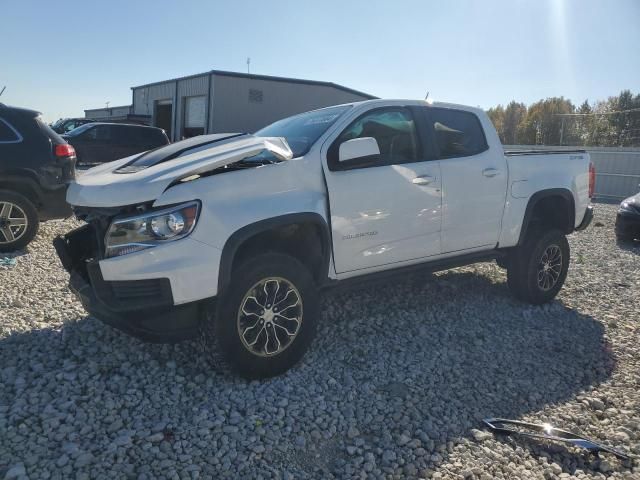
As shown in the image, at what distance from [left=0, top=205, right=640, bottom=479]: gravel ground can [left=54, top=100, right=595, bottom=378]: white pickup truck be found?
443 millimetres

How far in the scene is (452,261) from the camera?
4.79m

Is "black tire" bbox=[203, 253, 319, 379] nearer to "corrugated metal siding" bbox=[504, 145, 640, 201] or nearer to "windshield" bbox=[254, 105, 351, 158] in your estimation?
"windshield" bbox=[254, 105, 351, 158]

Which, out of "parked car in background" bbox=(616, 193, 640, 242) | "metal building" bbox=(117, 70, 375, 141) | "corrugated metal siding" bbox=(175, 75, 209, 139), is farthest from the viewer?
"corrugated metal siding" bbox=(175, 75, 209, 139)

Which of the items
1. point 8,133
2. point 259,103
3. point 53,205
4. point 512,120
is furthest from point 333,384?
point 512,120

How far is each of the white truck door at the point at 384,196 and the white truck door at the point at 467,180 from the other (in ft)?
0.57

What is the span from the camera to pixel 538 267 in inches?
213

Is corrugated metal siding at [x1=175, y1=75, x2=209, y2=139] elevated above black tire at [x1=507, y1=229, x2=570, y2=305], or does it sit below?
above

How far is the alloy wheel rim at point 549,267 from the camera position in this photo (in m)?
5.48

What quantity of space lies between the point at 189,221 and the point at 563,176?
13.6 feet

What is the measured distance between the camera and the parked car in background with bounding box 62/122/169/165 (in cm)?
1800

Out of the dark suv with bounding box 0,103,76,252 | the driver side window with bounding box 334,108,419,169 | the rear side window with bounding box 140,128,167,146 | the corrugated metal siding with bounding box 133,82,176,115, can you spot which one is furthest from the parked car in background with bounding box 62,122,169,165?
the driver side window with bounding box 334,108,419,169

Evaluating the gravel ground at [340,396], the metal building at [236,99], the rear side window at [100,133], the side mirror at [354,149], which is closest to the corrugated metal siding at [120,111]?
the metal building at [236,99]

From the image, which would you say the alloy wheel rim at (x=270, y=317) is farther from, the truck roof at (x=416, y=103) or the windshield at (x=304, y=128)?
the truck roof at (x=416, y=103)

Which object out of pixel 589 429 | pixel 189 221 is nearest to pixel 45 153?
pixel 189 221
